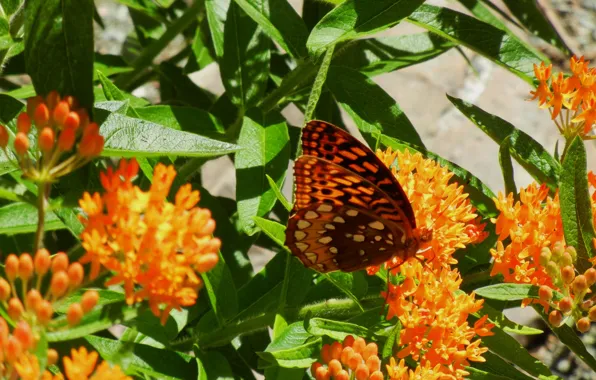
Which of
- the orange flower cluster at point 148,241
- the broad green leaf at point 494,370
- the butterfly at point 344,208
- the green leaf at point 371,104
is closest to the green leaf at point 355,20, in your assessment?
the butterfly at point 344,208

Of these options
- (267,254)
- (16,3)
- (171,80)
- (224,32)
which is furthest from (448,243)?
(267,254)

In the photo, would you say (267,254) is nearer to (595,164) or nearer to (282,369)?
(595,164)

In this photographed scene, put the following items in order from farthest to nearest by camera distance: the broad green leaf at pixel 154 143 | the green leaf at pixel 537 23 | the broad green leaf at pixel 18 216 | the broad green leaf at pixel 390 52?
the green leaf at pixel 537 23 → the broad green leaf at pixel 390 52 → the broad green leaf at pixel 18 216 → the broad green leaf at pixel 154 143

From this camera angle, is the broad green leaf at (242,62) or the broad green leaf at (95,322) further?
the broad green leaf at (242,62)

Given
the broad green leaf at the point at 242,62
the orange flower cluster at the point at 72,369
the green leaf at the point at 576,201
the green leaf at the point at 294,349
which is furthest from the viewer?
the broad green leaf at the point at 242,62

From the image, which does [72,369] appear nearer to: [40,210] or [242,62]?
[40,210]

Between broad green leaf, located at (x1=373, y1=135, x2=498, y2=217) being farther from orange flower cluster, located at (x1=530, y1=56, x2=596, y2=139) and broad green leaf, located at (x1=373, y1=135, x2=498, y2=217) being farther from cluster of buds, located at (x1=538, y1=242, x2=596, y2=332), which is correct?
cluster of buds, located at (x1=538, y1=242, x2=596, y2=332)

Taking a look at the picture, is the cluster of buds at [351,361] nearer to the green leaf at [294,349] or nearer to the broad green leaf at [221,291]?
the green leaf at [294,349]
